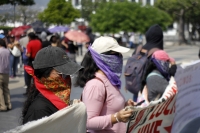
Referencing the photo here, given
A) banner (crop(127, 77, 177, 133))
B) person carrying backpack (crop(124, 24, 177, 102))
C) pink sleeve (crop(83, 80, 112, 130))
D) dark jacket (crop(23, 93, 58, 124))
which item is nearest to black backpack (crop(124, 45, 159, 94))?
person carrying backpack (crop(124, 24, 177, 102))

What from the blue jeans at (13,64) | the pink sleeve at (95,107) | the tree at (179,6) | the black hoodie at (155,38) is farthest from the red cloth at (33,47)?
the tree at (179,6)

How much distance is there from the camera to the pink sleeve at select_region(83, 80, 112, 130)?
348 cm

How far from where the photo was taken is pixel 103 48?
147 inches

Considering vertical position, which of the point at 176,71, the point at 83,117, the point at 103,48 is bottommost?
the point at 176,71

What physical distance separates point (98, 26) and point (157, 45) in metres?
32.3

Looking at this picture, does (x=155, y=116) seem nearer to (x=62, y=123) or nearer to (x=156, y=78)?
(x=156, y=78)

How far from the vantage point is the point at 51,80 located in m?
3.20

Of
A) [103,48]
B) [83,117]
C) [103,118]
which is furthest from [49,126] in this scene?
[103,48]

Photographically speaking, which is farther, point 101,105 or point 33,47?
point 33,47

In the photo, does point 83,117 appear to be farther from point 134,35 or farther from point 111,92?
point 134,35

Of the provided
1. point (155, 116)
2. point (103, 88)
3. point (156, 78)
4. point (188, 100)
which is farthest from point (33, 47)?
point (103, 88)

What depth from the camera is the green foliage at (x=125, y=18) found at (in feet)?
123

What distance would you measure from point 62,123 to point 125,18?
35.2 metres

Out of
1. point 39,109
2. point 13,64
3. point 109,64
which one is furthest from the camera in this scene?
point 13,64
